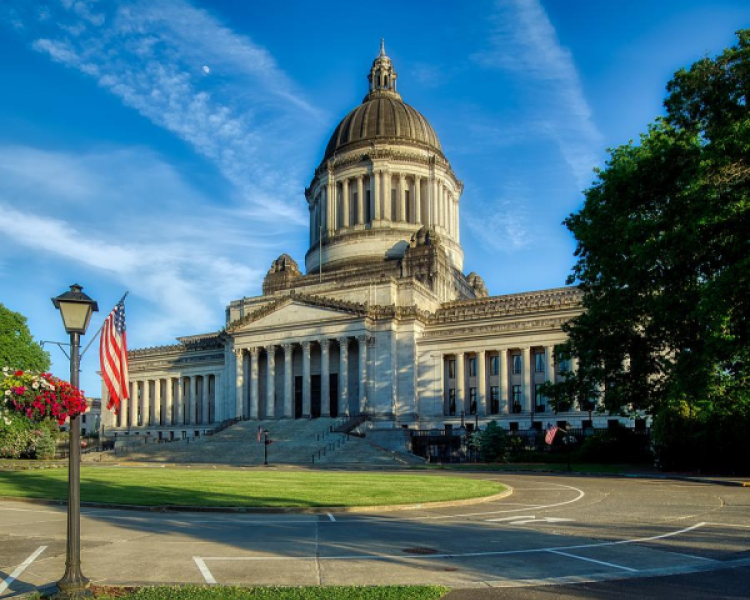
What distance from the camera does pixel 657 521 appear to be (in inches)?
685

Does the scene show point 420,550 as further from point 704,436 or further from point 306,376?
point 306,376

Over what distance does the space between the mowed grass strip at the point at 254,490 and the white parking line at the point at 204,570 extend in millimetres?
7683

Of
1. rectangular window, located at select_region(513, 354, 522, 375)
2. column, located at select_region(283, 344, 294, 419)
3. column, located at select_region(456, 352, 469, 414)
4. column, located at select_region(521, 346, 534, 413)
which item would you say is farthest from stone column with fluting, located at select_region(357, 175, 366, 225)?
column, located at select_region(521, 346, 534, 413)

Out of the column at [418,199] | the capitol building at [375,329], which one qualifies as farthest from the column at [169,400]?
the column at [418,199]

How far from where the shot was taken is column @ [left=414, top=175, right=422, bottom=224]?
92.6 m

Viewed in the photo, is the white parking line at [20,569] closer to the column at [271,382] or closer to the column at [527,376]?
the column at [527,376]

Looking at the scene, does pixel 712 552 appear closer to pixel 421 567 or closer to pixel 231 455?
pixel 421 567

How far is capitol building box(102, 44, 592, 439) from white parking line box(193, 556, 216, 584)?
182 feet

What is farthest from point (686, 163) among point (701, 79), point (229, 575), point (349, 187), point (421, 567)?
point (349, 187)

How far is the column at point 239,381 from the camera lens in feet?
257

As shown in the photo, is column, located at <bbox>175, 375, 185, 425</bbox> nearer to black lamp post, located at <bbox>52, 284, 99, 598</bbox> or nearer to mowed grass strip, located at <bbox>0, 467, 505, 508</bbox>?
mowed grass strip, located at <bbox>0, 467, 505, 508</bbox>

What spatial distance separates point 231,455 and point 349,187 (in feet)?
153

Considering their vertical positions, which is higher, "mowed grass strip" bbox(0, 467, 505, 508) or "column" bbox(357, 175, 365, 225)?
"column" bbox(357, 175, 365, 225)

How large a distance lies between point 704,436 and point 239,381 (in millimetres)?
54113
